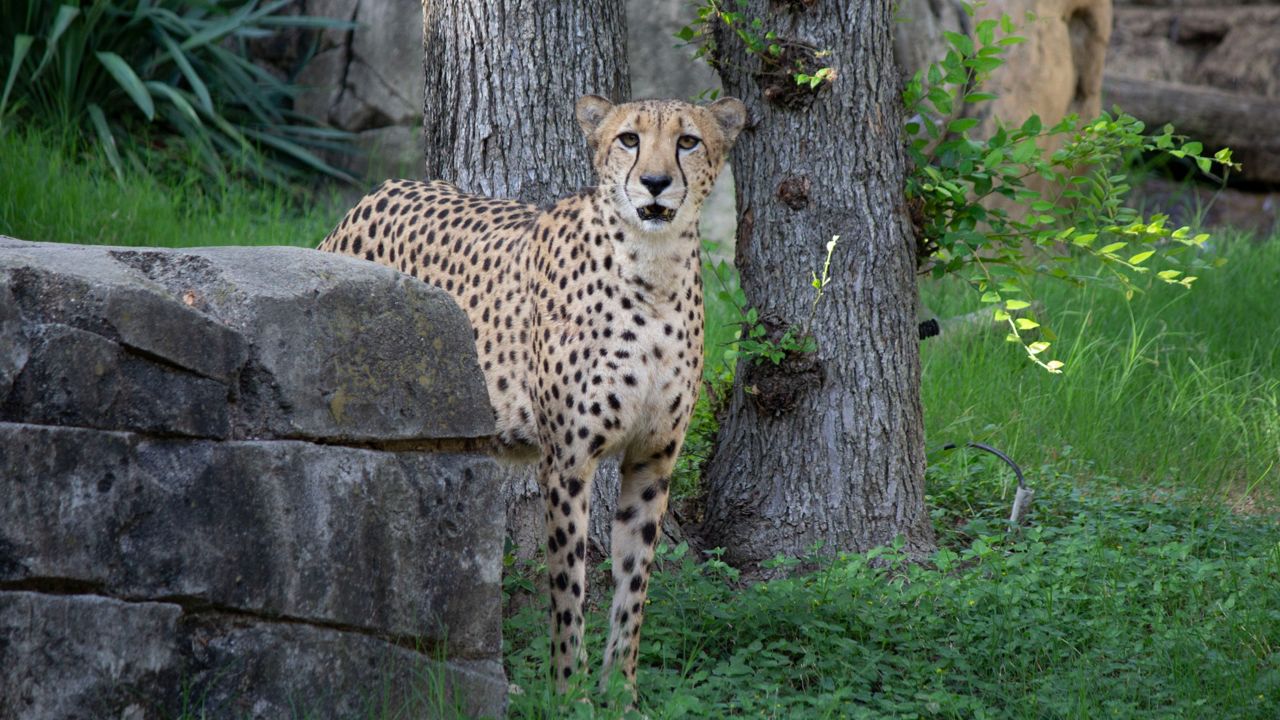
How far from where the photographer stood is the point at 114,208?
6.88 meters

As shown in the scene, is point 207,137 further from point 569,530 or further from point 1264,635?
point 1264,635

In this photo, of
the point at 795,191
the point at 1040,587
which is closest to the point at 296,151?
the point at 795,191

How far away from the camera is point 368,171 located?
8922 mm

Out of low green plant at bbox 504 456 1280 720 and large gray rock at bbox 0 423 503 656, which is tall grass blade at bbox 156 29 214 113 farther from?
large gray rock at bbox 0 423 503 656

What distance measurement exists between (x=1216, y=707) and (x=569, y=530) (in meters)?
1.67

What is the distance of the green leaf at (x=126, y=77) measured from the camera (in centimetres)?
775

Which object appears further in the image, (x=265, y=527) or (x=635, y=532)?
(x=635, y=532)

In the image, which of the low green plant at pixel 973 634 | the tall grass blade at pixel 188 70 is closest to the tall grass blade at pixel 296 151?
the tall grass blade at pixel 188 70

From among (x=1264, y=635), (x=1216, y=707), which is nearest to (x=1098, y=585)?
(x=1264, y=635)

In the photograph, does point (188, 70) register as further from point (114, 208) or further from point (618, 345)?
point (618, 345)

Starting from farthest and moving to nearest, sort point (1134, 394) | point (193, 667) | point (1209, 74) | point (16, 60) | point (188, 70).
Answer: point (1209, 74) < point (188, 70) < point (16, 60) < point (1134, 394) < point (193, 667)

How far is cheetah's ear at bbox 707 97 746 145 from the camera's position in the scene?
3617 millimetres

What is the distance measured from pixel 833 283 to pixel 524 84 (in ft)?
3.94

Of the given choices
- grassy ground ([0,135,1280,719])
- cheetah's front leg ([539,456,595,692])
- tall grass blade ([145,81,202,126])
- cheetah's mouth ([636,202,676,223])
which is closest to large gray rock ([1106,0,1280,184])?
grassy ground ([0,135,1280,719])
